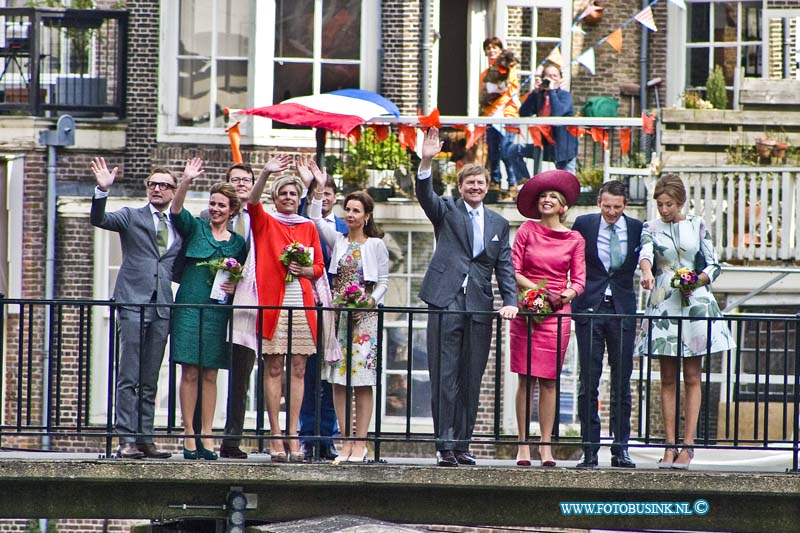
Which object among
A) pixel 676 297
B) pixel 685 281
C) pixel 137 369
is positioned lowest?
pixel 137 369

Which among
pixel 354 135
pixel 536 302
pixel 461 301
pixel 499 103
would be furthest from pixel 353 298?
pixel 499 103

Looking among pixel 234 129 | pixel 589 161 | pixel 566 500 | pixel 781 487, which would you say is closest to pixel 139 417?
pixel 566 500

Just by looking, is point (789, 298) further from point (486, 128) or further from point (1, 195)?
point (1, 195)

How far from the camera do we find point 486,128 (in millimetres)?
20703

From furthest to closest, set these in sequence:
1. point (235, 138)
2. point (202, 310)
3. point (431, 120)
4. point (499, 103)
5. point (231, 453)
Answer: point (499, 103) < point (235, 138) < point (431, 120) < point (231, 453) < point (202, 310)

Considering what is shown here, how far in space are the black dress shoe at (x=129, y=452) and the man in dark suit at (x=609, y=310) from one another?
9.74ft

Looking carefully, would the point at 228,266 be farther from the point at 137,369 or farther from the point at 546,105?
the point at 546,105

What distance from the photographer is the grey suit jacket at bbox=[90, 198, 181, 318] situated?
38.7 feet

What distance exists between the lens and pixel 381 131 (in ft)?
67.5

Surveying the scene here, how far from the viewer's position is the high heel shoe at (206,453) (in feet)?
38.9

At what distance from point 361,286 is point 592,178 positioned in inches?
362

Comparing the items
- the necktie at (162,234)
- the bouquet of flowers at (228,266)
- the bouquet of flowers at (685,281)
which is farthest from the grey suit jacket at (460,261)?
the necktie at (162,234)

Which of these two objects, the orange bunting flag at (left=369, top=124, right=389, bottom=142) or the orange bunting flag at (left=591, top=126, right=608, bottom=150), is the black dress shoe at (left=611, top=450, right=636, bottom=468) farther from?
the orange bunting flag at (left=369, top=124, right=389, bottom=142)

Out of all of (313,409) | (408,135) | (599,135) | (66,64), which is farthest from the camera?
(66,64)
